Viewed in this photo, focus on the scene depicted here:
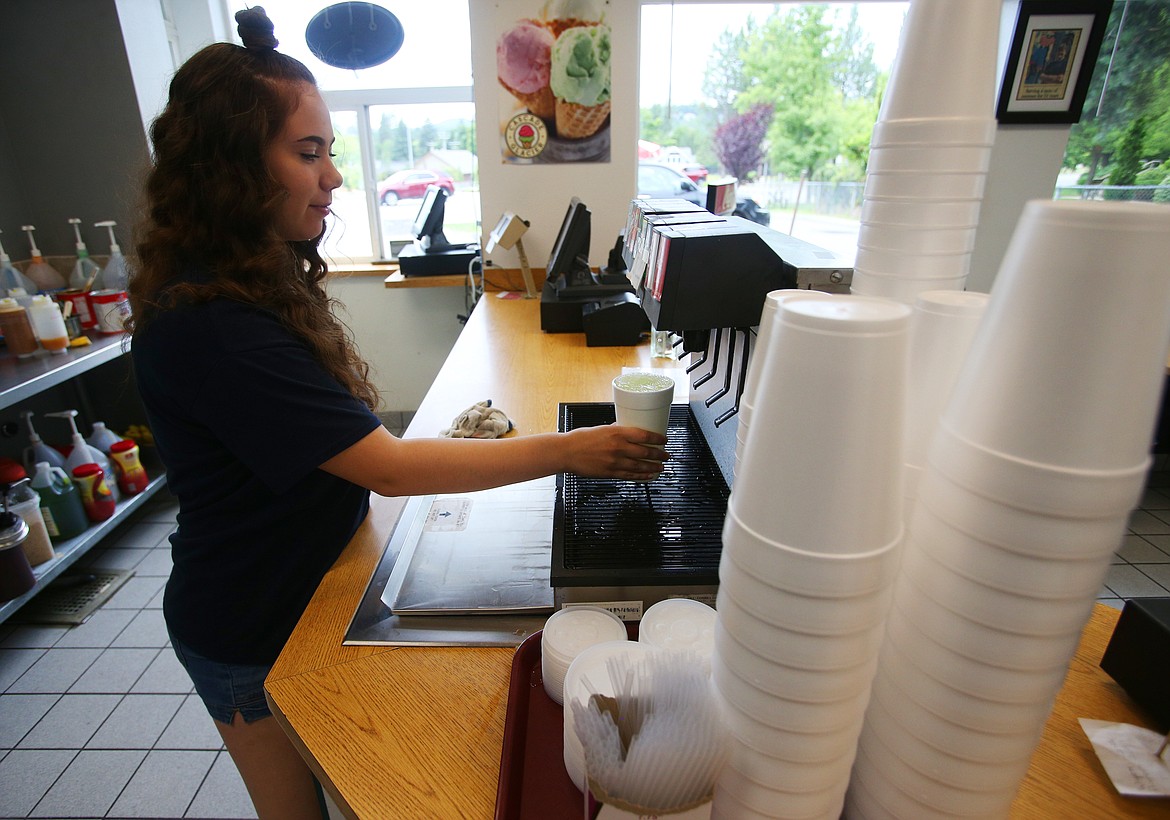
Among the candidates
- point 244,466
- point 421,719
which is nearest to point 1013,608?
point 421,719

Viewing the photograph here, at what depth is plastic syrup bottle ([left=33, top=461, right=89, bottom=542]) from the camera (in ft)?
7.33

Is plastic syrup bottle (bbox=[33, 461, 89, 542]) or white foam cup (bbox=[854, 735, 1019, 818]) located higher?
white foam cup (bbox=[854, 735, 1019, 818])

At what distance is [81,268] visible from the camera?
2.67 meters

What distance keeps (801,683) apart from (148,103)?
11.2 ft

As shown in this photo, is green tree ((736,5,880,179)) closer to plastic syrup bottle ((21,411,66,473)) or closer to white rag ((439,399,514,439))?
white rag ((439,399,514,439))

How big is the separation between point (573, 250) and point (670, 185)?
118 centimetres

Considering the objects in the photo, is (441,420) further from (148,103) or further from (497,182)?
(148,103)

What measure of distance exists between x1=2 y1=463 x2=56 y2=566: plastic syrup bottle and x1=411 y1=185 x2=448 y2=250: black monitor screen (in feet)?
6.54

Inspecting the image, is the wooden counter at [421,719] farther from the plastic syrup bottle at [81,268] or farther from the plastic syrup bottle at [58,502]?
the plastic syrup bottle at [81,268]

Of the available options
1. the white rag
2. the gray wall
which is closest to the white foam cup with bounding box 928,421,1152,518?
the white rag

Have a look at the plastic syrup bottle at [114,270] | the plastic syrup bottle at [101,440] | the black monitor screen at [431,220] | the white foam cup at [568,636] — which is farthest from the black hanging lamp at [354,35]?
the white foam cup at [568,636]

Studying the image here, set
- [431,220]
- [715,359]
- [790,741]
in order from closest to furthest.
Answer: [790,741]
[715,359]
[431,220]

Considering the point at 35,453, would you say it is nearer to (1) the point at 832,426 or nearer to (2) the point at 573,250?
(2) the point at 573,250

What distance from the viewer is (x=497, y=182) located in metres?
3.07
